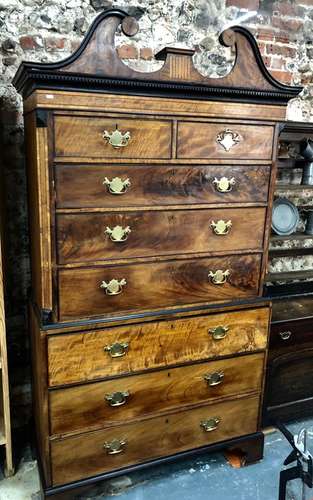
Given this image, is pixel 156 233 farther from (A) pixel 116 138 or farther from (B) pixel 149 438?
(B) pixel 149 438

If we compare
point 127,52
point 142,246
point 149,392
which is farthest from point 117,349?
point 127,52

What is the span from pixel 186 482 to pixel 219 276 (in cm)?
100

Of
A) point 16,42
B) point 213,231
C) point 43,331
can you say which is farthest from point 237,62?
point 43,331

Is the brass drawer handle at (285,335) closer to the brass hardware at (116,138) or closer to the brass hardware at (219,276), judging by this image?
the brass hardware at (219,276)

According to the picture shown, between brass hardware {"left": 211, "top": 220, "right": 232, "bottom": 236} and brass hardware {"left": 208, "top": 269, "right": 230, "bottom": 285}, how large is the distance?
6.5 inches

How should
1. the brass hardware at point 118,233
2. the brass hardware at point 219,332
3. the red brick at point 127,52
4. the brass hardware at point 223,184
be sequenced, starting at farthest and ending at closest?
the red brick at point 127,52, the brass hardware at point 219,332, the brass hardware at point 223,184, the brass hardware at point 118,233

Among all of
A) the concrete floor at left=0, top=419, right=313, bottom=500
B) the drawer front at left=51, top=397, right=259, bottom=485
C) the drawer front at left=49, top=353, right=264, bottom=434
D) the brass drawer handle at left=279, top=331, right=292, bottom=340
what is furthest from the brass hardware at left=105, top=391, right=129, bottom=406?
the brass drawer handle at left=279, top=331, right=292, bottom=340

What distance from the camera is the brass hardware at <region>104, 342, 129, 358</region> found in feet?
5.31

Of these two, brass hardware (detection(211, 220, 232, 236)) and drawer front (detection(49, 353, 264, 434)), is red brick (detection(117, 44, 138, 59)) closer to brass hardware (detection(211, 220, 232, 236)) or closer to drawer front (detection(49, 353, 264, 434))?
brass hardware (detection(211, 220, 232, 236))

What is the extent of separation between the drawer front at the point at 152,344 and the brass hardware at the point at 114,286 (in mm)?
152

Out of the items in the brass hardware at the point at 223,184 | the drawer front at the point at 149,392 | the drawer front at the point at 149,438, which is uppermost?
the brass hardware at the point at 223,184

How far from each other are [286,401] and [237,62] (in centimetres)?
175

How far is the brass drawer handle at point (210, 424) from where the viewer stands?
1871 mm

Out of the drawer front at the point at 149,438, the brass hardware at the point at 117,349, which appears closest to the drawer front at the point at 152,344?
the brass hardware at the point at 117,349
